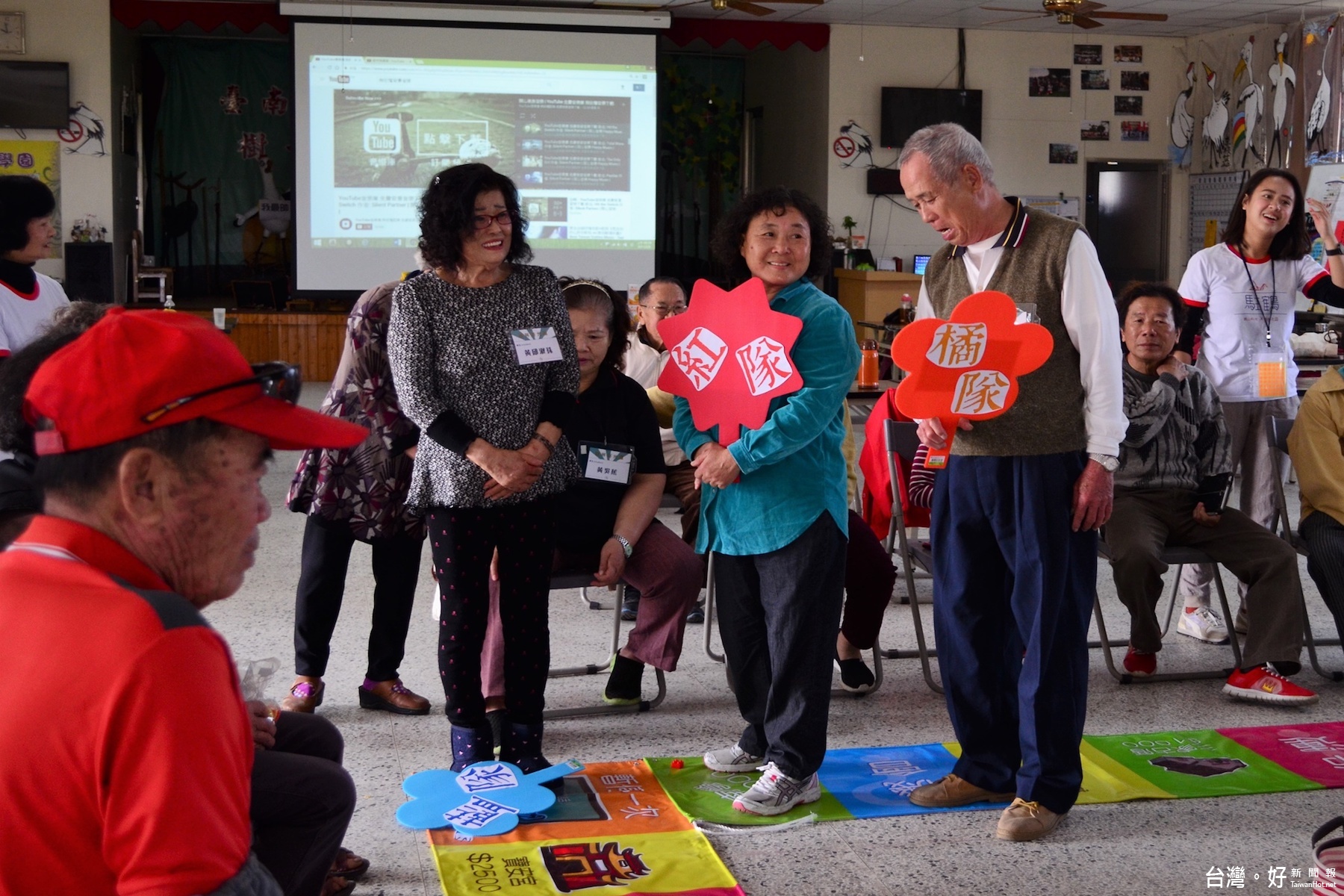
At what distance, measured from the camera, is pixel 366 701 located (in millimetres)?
3285

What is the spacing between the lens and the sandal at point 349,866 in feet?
7.59

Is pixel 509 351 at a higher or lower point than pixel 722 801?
higher

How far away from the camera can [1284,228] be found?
13.7ft

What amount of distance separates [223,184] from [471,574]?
1101cm

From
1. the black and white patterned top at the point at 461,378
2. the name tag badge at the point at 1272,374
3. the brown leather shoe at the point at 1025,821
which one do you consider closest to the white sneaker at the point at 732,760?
the brown leather shoe at the point at 1025,821

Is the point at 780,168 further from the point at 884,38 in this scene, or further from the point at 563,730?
the point at 563,730

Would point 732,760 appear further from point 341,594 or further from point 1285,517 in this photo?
point 1285,517

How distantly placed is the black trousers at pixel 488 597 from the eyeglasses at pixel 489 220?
61 cm

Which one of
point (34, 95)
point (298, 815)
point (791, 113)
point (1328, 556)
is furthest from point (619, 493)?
point (791, 113)

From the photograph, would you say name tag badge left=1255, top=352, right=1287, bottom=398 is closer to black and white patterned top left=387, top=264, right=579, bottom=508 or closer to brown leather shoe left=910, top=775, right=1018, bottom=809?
brown leather shoe left=910, top=775, right=1018, bottom=809

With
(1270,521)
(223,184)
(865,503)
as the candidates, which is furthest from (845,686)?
(223,184)

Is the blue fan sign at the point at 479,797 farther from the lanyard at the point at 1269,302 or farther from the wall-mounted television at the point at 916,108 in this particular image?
the wall-mounted television at the point at 916,108

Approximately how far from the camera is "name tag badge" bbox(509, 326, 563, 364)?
2639 mm

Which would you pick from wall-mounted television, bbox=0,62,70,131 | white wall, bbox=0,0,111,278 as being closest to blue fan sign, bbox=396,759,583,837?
white wall, bbox=0,0,111,278
